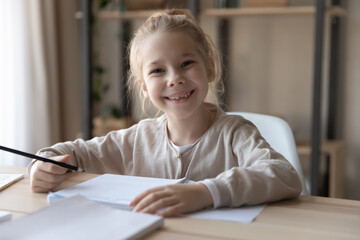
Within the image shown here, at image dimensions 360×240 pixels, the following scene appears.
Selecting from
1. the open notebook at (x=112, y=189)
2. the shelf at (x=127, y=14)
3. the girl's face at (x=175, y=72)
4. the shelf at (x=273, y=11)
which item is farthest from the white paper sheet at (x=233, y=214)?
the shelf at (x=127, y=14)

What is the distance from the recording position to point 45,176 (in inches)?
37.7

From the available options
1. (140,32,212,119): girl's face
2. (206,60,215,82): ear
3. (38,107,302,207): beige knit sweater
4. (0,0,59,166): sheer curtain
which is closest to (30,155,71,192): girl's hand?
(38,107,302,207): beige knit sweater

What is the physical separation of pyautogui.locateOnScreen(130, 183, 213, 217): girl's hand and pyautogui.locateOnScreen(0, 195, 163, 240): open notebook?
0.11ft

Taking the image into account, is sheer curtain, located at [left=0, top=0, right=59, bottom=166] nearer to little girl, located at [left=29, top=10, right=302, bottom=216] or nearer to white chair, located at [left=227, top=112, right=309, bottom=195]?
little girl, located at [left=29, top=10, right=302, bottom=216]

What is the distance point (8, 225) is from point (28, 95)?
89.2 inches

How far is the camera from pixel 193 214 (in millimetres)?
783

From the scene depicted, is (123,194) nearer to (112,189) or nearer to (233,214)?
(112,189)

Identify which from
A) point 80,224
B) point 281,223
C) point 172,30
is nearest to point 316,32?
point 172,30

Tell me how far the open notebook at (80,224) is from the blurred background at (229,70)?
76.5 inches

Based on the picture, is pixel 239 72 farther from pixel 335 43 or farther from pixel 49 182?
pixel 49 182

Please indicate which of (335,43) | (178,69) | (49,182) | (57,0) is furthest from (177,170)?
(57,0)

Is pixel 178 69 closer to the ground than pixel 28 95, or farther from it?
farther from it

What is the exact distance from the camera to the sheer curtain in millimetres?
2711

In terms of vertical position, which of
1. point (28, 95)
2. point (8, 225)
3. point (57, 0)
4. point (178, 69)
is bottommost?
point (28, 95)
